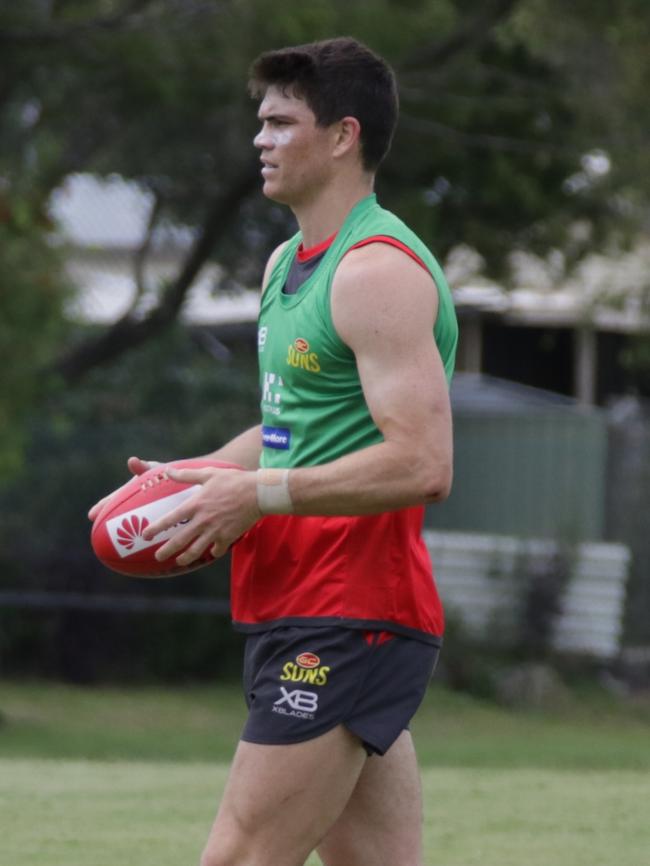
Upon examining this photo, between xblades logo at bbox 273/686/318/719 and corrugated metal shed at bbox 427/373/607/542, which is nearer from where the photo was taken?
xblades logo at bbox 273/686/318/719

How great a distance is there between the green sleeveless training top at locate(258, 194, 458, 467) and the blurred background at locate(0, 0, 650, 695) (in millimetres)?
9247

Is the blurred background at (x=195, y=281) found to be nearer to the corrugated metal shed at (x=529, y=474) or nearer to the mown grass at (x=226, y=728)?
the corrugated metal shed at (x=529, y=474)

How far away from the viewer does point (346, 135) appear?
12.6 feet

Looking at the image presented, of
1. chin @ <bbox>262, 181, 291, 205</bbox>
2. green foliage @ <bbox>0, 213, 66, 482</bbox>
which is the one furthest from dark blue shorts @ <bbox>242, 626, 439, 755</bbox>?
green foliage @ <bbox>0, 213, 66, 482</bbox>

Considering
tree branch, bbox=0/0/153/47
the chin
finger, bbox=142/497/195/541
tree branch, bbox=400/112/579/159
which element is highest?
the chin

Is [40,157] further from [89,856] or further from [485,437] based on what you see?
[89,856]

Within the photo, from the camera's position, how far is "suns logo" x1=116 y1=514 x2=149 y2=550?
398 centimetres

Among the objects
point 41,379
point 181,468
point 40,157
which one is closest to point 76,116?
point 40,157

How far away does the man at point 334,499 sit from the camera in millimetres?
3613

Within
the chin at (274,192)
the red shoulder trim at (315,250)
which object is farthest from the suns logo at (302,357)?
the chin at (274,192)


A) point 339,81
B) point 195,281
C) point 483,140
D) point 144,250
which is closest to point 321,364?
point 339,81

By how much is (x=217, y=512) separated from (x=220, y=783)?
5399mm

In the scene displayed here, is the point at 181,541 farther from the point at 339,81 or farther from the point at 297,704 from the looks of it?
the point at 339,81

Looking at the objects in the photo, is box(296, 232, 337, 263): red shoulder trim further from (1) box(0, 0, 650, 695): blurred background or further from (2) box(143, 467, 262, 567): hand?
(1) box(0, 0, 650, 695): blurred background
